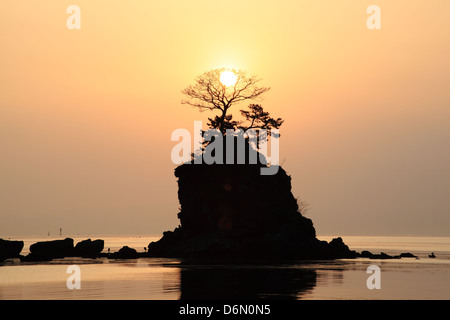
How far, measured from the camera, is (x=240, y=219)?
95.9m

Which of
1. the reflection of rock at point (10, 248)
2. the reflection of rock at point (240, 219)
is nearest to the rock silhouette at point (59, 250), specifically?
the reflection of rock at point (10, 248)

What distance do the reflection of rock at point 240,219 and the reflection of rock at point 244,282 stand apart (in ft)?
59.0

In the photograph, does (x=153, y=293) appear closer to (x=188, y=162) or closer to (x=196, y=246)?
(x=196, y=246)

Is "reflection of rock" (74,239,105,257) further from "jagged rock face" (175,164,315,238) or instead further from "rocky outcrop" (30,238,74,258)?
"jagged rock face" (175,164,315,238)

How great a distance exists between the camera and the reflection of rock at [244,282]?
4769 cm

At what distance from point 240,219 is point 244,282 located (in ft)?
127

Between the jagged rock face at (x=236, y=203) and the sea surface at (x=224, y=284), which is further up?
the jagged rock face at (x=236, y=203)

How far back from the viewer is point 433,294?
49812 millimetres

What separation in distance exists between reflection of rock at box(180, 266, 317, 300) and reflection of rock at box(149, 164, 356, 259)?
18.0m

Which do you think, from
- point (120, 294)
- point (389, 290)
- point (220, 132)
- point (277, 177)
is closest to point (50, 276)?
point (120, 294)

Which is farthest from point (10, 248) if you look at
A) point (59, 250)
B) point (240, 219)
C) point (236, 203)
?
point (240, 219)

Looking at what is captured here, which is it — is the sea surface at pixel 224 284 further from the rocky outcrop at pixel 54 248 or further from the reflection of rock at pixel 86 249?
the reflection of rock at pixel 86 249

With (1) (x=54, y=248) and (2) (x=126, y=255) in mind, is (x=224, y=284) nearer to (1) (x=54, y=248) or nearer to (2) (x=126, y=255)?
(2) (x=126, y=255)

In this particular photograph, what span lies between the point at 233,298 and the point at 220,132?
5459cm
